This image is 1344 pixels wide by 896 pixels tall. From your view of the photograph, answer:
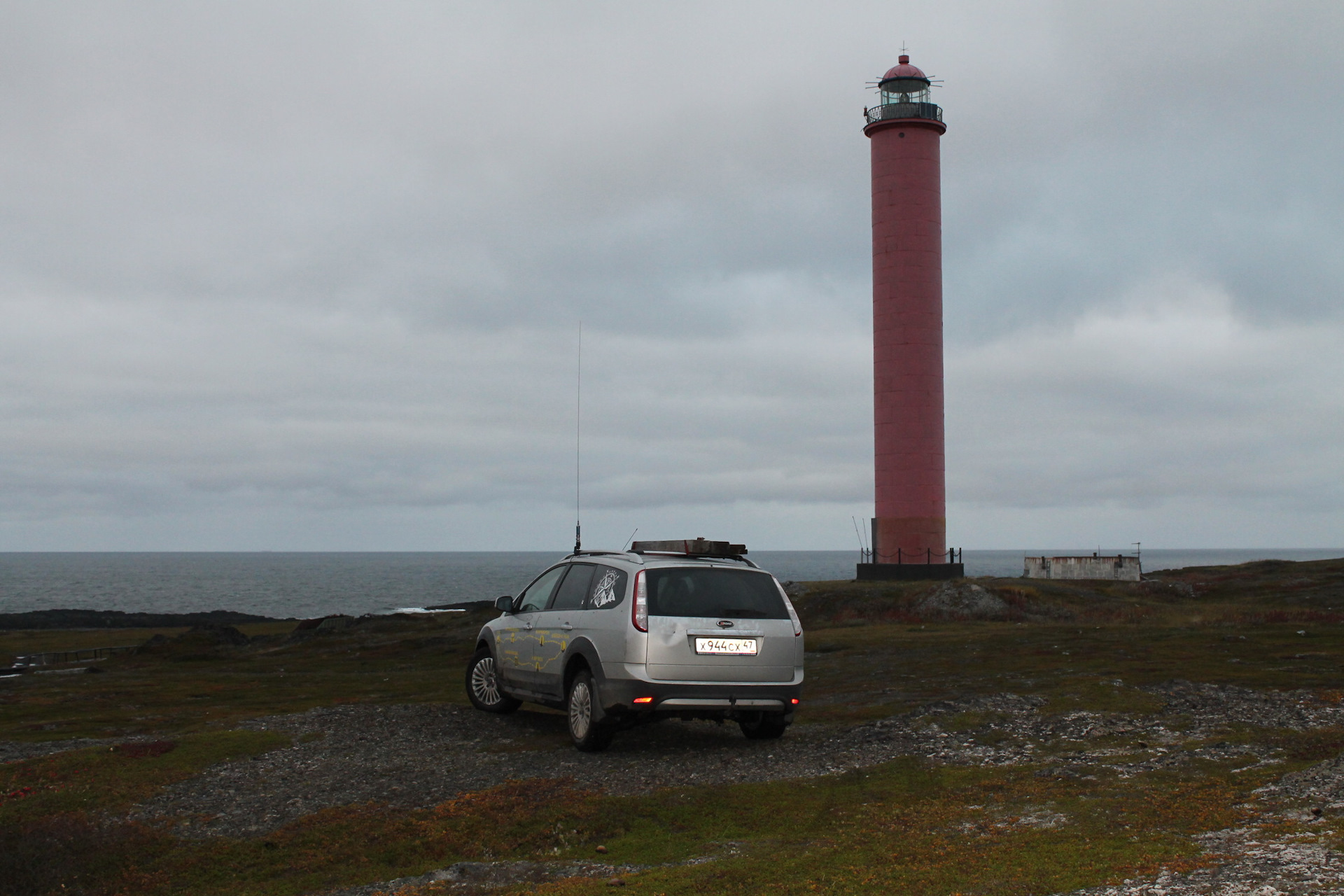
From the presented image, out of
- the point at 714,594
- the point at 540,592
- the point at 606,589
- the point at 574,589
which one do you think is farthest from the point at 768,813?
the point at 540,592

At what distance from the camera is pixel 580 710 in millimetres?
11516

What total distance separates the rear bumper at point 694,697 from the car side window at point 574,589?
1.44 meters

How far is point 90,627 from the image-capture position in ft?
213

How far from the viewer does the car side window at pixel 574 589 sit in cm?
1229

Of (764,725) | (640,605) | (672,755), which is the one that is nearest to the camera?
(640,605)

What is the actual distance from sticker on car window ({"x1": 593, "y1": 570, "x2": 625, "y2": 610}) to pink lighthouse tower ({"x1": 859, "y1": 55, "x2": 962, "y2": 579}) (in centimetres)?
3390

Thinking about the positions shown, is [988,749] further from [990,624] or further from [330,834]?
[990,624]

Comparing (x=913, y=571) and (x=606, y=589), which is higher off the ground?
(x=606, y=589)

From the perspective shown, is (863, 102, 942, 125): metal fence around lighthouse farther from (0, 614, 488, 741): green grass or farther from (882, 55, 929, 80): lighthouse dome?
(0, 614, 488, 741): green grass

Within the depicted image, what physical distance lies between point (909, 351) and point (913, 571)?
30.2 ft

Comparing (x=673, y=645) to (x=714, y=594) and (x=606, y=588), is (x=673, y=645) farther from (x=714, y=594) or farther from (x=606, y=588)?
(x=606, y=588)

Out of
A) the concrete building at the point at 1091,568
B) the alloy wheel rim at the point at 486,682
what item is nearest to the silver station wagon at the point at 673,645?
the alloy wheel rim at the point at 486,682

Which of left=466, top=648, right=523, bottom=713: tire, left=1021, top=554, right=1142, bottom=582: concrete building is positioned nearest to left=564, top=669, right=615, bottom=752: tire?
left=466, top=648, right=523, bottom=713: tire

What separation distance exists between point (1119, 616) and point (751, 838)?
27945 mm
